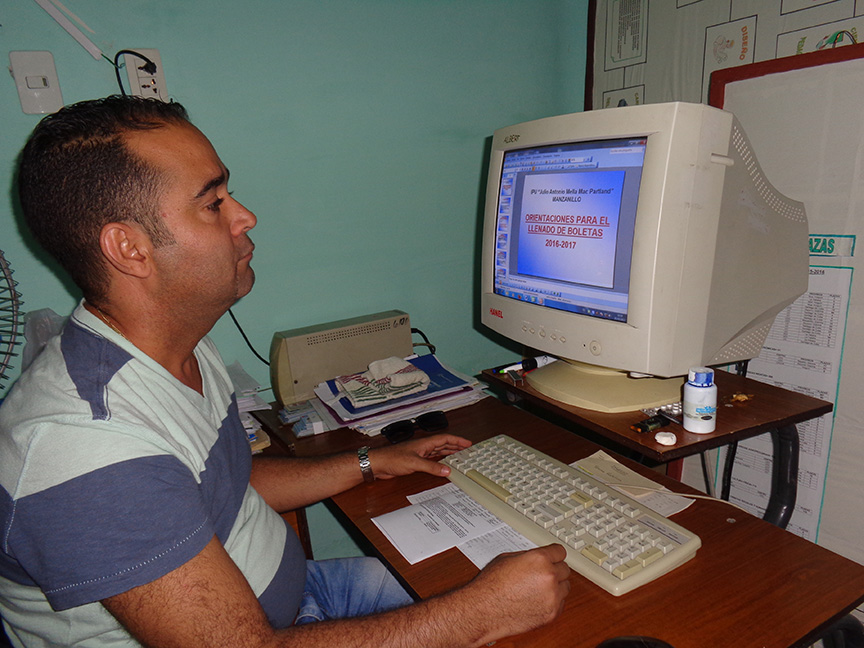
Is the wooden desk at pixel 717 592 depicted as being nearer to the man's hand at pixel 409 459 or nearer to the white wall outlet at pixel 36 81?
the man's hand at pixel 409 459

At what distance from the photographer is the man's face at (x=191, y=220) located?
79 cm

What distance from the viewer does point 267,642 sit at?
686 mm

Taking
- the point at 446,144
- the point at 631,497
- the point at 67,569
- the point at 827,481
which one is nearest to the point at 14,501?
the point at 67,569

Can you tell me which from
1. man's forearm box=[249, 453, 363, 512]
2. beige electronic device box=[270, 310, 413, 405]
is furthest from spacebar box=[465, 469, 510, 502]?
beige electronic device box=[270, 310, 413, 405]

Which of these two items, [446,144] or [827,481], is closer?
[827,481]

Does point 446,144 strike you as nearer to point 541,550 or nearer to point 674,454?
point 674,454

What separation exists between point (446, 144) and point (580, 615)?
1407mm

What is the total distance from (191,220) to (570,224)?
2.37 ft

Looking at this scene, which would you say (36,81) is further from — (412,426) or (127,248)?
(412,426)

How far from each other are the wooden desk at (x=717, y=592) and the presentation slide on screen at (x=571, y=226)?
0.49m

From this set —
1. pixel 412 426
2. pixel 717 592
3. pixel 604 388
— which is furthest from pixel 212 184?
pixel 717 592

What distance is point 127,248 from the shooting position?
0.78 meters

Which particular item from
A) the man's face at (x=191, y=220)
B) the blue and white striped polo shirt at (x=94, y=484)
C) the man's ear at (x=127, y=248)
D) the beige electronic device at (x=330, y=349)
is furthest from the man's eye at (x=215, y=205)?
the beige electronic device at (x=330, y=349)

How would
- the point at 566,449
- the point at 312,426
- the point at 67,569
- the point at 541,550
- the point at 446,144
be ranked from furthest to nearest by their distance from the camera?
the point at 446,144, the point at 312,426, the point at 566,449, the point at 541,550, the point at 67,569
